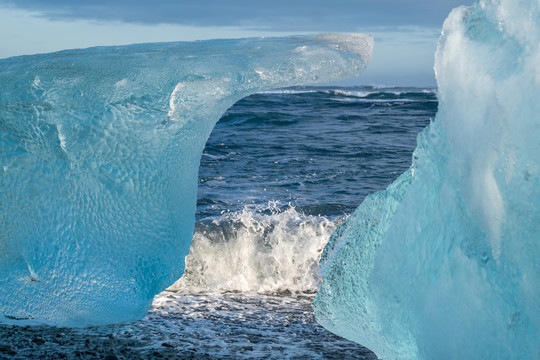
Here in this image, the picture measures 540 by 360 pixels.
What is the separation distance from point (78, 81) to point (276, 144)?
770cm

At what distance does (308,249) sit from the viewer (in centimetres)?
542

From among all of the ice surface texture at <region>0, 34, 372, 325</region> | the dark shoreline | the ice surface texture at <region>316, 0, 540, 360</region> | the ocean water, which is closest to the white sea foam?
the ocean water

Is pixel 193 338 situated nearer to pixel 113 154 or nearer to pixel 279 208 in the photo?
pixel 113 154

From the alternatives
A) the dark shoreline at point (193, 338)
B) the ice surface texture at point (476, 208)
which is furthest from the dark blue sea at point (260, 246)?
the ice surface texture at point (476, 208)

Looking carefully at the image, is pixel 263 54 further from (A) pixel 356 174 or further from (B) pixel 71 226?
(A) pixel 356 174

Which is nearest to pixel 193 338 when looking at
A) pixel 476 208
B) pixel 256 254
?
pixel 256 254

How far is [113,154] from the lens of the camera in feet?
11.1

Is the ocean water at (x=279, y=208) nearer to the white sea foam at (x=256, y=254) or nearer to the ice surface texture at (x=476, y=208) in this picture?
the white sea foam at (x=256, y=254)

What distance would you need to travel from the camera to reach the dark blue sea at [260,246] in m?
3.50

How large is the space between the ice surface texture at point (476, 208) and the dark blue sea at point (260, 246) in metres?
1.29

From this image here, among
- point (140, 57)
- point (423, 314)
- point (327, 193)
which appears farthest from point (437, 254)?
point (327, 193)

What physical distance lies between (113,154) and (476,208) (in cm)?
205

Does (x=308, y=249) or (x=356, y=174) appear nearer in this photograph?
(x=308, y=249)

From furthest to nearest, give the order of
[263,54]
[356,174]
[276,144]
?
[276,144] < [356,174] < [263,54]
